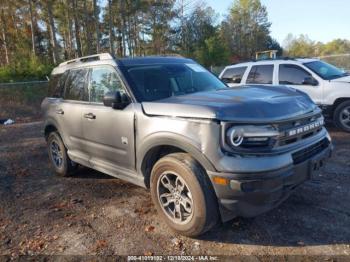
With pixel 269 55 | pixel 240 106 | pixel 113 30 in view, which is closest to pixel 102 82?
pixel 240 106

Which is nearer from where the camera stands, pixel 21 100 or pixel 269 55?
pixel 21 100

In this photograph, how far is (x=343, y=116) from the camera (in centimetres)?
803

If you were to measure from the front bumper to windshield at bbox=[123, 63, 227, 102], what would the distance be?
1455 millimetres

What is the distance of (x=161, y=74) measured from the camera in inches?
173

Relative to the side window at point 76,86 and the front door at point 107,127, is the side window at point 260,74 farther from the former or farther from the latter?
the front door at point 107,127

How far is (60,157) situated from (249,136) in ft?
13.2

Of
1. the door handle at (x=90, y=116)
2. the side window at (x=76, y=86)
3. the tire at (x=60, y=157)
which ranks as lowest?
the tire at (x=60, y=157)

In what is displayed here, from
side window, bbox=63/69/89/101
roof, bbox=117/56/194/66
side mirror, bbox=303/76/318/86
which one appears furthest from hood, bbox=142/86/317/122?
side mirror, bbox=303/76/318/86

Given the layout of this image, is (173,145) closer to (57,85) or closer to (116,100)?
(116,100)

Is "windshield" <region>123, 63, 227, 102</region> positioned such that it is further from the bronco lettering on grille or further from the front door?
the bronco lettering on grille

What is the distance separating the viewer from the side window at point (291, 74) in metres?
8.43

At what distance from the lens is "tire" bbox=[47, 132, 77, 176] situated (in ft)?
18.8

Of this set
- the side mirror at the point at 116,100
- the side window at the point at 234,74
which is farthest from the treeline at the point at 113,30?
the side mirror at the point at 116,100

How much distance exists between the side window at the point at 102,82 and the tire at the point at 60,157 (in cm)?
146
